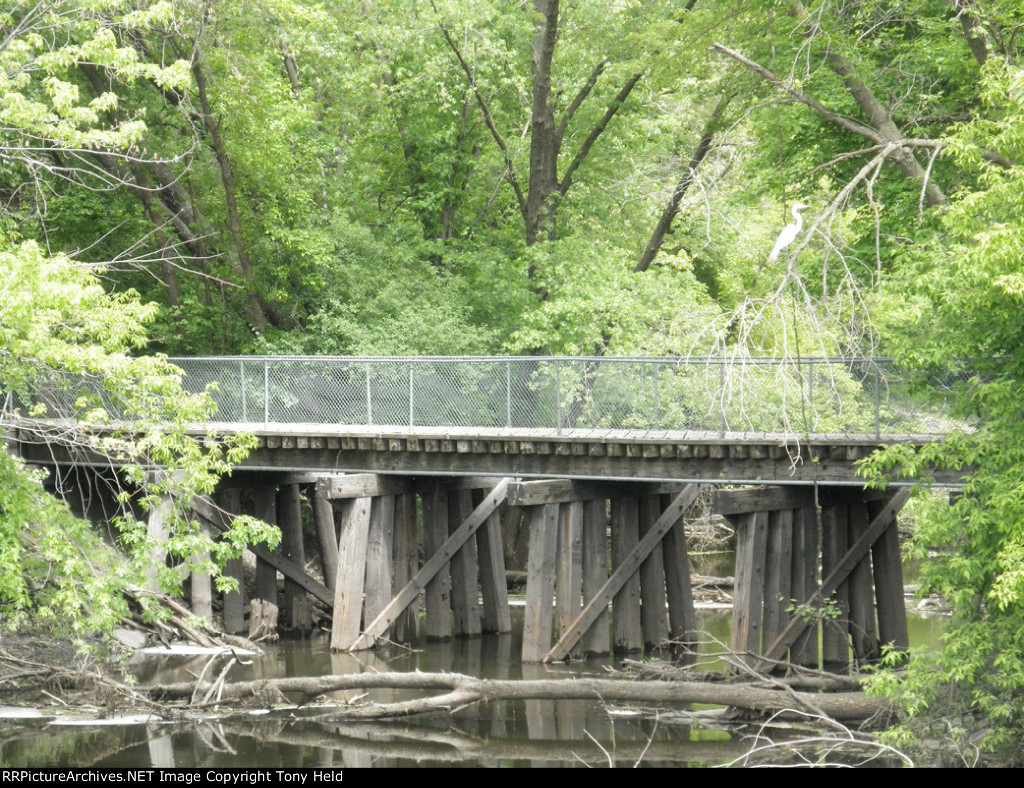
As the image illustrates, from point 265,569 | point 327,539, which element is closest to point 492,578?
point 327,539

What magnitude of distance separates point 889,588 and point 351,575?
724 centimetres

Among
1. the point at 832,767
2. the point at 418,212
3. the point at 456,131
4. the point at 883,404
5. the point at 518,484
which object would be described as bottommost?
the point at 832,767

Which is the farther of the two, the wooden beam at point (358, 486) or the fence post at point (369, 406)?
the fence post at point (369, 406)

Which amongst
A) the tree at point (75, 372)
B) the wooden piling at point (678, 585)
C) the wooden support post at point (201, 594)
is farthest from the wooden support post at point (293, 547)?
the tree at point (75, 372)

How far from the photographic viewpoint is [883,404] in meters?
14.0

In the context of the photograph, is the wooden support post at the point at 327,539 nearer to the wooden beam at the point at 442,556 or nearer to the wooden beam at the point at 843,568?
the wooden beam at the point at 442,556

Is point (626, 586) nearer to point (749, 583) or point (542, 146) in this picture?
point (749, 583)

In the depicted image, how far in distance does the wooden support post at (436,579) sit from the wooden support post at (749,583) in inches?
191

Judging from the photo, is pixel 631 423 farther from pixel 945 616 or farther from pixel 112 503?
pixel 112 503

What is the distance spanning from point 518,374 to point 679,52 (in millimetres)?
4562

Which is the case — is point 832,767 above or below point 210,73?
below

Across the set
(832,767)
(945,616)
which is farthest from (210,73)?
(832,767)

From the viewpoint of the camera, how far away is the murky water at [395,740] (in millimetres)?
11188

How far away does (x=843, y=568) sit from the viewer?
50.2ft
